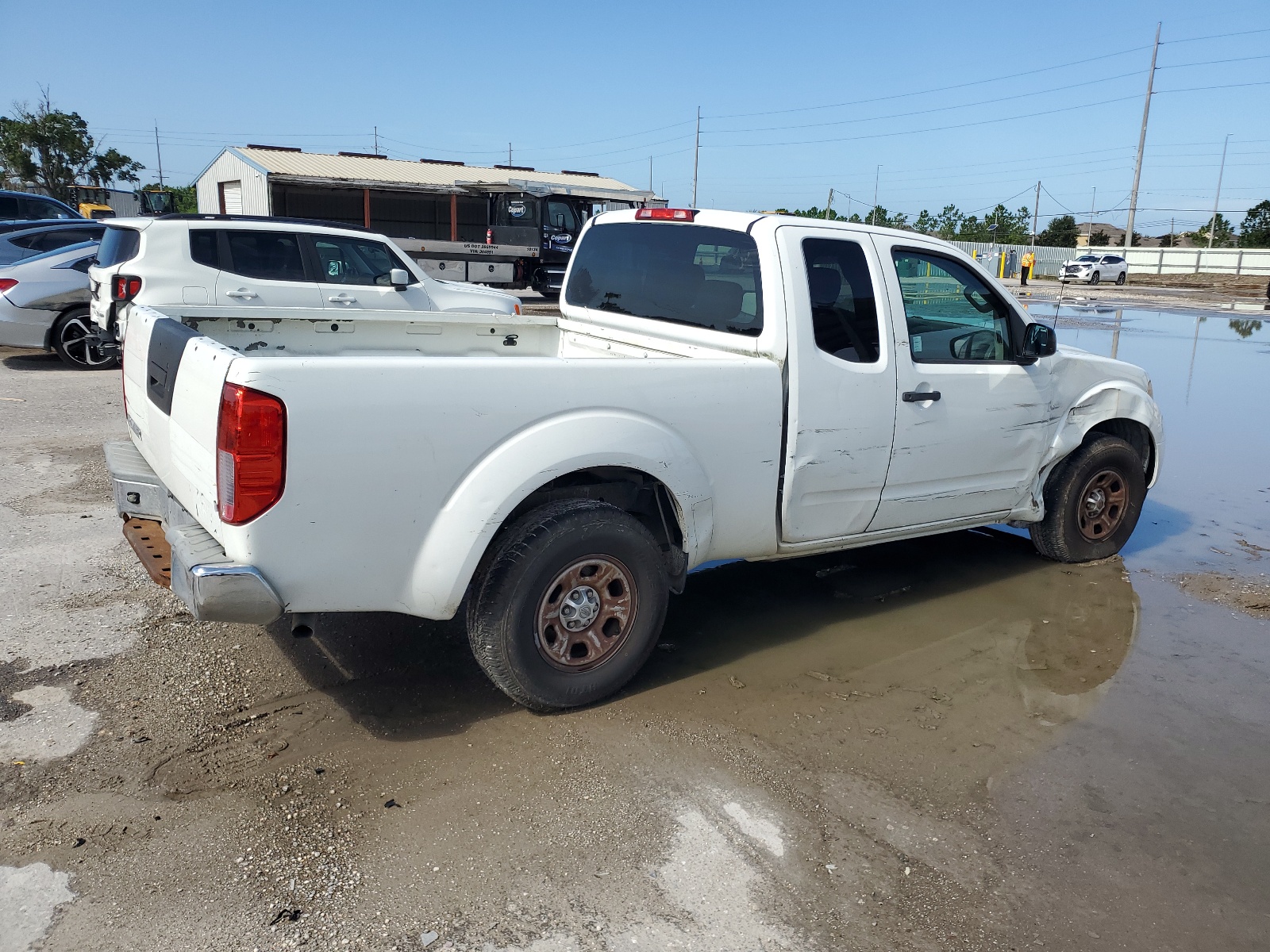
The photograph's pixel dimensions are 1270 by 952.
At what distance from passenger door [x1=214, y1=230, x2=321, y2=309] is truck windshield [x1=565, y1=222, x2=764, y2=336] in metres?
5.29

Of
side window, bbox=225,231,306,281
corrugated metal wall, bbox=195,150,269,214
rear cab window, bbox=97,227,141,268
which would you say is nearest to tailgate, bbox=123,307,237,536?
side window, bbox=225,231,306,281

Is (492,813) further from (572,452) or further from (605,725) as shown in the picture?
(572,452)

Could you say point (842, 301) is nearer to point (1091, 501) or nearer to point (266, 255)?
point (1091, 501)

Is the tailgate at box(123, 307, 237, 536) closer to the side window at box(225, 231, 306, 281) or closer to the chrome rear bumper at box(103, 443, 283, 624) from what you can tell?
the chrome rear bumper at box(103, 443, 283, 624)

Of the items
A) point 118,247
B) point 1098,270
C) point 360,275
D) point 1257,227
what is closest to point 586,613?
point 360,275

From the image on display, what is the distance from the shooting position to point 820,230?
4.48 m

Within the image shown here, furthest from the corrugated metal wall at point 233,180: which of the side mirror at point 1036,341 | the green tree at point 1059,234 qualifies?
the green tree at point 1059,234

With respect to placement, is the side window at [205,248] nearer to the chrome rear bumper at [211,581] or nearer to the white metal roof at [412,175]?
the chrome rear bumper at [211,581]

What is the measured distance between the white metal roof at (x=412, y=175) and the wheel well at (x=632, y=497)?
22.1 m

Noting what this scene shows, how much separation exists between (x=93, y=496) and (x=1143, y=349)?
1701 cm

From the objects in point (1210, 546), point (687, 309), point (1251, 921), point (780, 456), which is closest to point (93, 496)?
point (687, 309)

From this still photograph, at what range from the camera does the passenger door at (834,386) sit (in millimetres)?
4262

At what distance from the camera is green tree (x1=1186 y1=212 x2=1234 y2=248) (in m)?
76.6

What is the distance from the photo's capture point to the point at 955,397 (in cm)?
482
